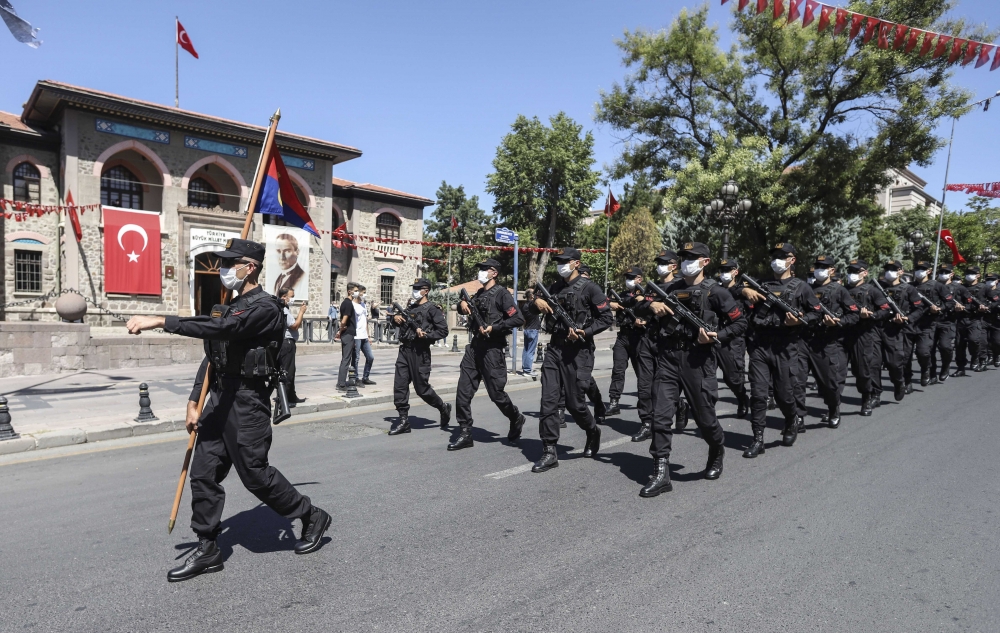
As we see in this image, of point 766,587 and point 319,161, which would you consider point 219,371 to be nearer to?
point 766,587

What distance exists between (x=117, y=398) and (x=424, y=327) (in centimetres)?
590

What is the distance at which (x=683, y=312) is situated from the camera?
17.0 ft

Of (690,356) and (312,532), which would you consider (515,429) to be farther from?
A: (312,532)

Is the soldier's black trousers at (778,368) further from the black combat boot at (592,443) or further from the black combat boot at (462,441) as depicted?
the black combat boot at (462,441)

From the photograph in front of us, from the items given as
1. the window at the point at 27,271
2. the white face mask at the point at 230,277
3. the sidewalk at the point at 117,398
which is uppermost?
the window at the point at 27,271

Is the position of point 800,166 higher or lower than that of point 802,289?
higher

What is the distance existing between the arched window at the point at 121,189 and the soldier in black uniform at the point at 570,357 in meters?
23.2

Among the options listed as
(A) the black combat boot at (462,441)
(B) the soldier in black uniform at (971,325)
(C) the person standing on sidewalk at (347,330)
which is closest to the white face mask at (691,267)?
(A) the black combat boot at (462,441)

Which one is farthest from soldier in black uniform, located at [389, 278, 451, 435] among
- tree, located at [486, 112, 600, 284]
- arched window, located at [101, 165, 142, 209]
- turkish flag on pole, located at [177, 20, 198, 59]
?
tree, located at [486, 112, 600, 284]

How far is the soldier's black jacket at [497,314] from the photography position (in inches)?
260

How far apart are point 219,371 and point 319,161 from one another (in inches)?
1040

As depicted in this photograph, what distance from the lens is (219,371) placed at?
11.9 ft

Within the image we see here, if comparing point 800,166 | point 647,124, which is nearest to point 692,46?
point 647,124

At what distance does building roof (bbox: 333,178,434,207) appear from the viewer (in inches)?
1217
